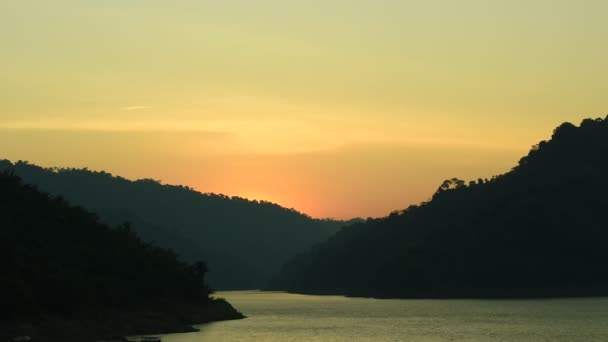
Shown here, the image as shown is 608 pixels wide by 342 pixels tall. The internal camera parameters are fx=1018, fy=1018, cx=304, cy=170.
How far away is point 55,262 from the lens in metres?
95.9

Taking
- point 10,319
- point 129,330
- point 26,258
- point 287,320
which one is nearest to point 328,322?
point 287,320

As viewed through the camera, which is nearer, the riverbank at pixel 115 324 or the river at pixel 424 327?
the riverbank at pixel 115 324

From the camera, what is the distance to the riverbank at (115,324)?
77438 millimetres

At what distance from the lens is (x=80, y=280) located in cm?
9200

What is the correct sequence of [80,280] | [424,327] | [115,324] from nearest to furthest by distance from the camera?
[115,324] < [80,280] < [424,327]

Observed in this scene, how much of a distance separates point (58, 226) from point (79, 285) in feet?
72.1

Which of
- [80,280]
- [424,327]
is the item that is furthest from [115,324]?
[424,327]

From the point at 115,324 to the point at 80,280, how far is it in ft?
16.8

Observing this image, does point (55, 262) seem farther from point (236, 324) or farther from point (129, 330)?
point (236, 324)

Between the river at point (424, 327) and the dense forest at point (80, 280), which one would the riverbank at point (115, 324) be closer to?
the dense forest at point (80, 280)

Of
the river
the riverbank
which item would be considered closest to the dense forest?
the riverbank

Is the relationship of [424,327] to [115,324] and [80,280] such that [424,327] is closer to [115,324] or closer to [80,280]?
[115,324]

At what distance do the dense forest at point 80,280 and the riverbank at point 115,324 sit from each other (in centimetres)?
13

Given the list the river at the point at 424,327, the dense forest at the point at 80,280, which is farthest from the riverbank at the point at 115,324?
the river at the point at 424,327
